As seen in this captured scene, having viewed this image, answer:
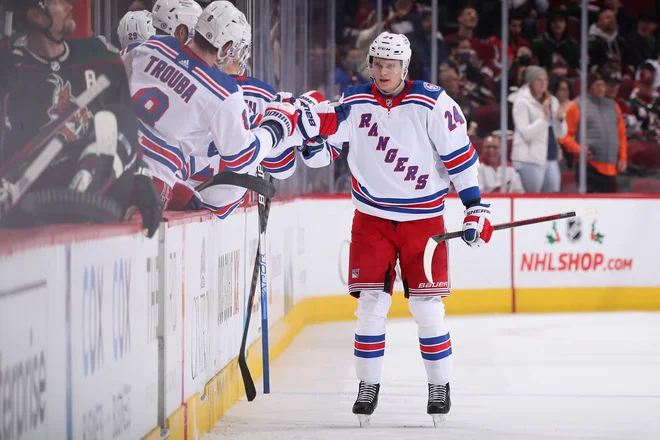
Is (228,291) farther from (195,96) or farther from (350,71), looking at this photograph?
(350,71)

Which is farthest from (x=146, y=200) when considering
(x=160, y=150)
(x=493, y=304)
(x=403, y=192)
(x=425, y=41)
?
(x=425, y=41)

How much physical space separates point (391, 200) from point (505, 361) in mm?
1827

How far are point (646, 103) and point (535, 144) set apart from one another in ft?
5.64

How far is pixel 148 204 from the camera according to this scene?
109 inches

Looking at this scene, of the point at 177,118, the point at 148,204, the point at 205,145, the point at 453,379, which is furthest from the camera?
the point at 453,379

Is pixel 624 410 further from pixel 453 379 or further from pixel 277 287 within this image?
pixel 277 287

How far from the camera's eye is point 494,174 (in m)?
7.89

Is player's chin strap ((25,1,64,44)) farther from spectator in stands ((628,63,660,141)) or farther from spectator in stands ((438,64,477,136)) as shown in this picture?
spectator in stands ((628,63,660,141))

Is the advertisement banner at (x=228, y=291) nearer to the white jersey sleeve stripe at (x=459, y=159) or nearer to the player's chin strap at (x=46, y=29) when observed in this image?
the white jersey sleeve stripe at (x=459, y=159)

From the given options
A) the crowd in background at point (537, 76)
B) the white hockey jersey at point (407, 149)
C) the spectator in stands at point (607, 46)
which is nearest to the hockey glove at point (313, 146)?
the white hockey jersey at point (407, 149)

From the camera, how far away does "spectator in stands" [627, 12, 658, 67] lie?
368 inches

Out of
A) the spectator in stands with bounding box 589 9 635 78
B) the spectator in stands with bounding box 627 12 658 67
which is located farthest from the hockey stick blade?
the spectator in stands with bounding box 627 12 658 67

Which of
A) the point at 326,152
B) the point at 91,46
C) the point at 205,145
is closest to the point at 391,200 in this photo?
the point at 326,152

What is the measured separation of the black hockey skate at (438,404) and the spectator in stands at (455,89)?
4792mm
